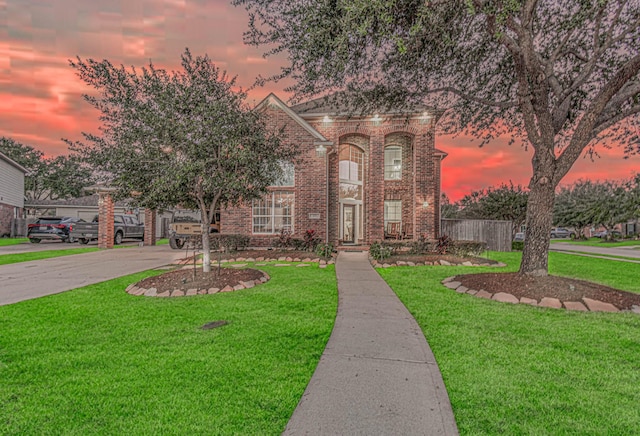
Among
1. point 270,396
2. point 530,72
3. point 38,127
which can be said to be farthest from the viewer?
point 38,127

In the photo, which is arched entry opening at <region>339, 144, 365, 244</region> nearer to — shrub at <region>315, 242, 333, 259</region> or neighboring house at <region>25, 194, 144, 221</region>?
shrub at <region>315, 242, 333, 259</region>

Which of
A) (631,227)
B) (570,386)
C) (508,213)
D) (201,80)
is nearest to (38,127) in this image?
(201,80)

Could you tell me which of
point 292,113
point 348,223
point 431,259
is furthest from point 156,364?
point 348,223

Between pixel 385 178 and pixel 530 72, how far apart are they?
35.5 feet

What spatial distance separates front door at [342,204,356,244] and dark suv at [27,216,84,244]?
684 inches

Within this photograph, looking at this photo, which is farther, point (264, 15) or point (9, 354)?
point (264, 15)

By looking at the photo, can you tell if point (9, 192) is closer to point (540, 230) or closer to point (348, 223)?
point (348, 223)

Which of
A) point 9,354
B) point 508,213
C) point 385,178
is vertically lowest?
point 9,354

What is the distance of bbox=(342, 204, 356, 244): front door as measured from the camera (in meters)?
16.9

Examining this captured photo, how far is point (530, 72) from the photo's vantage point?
653cm

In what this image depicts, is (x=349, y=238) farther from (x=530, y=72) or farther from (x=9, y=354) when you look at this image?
(x=9, y=354)

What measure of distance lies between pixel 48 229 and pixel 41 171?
2813 centimetres

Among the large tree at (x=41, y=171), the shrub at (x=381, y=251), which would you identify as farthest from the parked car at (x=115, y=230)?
the large tree at (x=41, y=171)

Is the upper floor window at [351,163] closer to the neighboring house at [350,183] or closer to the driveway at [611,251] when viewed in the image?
the neighboring house at [350,183]
